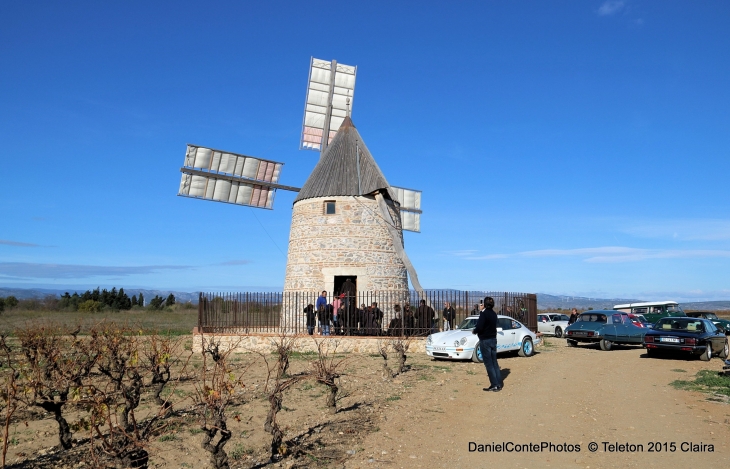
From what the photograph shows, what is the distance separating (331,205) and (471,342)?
8286mm

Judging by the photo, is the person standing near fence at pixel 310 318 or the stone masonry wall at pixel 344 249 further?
the stone masonry wall at pixel 344 249

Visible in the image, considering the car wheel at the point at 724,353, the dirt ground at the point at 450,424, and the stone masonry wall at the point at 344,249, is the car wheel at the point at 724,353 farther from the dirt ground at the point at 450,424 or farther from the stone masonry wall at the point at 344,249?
the stone masonry wall at the point at 344,249

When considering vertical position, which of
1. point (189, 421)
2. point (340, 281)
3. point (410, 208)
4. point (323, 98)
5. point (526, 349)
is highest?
point (323, 98)

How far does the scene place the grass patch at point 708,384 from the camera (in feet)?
39.2

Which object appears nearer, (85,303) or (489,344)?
(489,344)

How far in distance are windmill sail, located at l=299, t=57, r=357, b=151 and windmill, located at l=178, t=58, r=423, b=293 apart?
83 cm

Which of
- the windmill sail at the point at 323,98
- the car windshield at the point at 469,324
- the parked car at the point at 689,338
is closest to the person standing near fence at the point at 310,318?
the car windshield at the point at 469,324

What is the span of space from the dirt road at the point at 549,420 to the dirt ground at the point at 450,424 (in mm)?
17

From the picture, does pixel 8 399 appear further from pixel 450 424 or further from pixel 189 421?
pixel 450 424

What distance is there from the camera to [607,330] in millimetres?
21734

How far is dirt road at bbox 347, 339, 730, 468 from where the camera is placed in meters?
7.15

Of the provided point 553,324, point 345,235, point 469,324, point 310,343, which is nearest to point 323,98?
point 345,235

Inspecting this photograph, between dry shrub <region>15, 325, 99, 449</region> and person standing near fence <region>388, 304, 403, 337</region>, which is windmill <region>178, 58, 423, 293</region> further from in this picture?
dry shrub <region>15, 325, 99, 449</region>

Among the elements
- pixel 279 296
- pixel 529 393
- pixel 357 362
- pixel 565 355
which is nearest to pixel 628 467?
pixel 529 393
